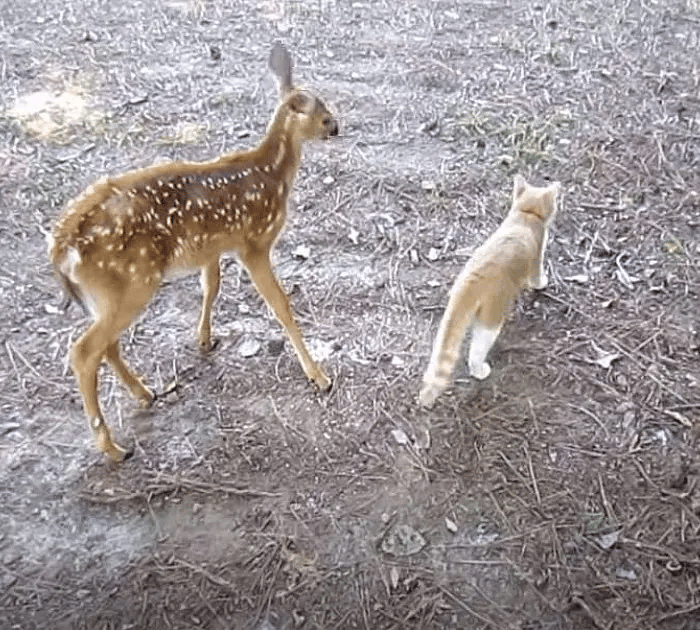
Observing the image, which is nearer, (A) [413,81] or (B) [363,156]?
(B) [363,156]

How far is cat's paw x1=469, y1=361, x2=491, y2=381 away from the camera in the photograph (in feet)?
10.3

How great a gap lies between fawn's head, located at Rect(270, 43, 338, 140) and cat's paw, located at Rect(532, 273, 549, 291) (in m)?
0.87

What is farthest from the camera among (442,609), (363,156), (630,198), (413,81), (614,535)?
(413,81)

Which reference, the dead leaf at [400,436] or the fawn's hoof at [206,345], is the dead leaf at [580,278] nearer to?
the dead leaf at [400,436]

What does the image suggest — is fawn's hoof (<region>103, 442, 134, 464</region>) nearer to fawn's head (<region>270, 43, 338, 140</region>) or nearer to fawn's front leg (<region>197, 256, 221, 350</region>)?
fawn's front leg (<region>197, 256, 221, 350</region>)

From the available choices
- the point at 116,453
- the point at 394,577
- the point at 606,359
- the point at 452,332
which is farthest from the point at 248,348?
the point at 606,359

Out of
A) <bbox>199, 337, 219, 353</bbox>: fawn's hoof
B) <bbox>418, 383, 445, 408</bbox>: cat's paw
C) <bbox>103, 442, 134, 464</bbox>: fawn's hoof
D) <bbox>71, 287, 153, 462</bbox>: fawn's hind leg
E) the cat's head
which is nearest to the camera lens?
<bbox>71, 287, 153, 462</bbox>: fawn's hind leg

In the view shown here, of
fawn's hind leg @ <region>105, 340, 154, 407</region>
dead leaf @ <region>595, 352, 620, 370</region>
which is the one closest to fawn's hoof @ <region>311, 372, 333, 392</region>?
fawn's hind leg @ <region>105, 340, 154, 407</region>

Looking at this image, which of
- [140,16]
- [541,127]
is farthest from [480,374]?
[140,16]

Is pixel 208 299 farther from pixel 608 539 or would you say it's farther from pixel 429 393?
pixel 608 539

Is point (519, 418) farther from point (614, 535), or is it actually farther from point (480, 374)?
point (614, 535)

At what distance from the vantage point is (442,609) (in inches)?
98.5

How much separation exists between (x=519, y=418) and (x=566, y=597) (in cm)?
64

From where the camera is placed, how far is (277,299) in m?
3.05
